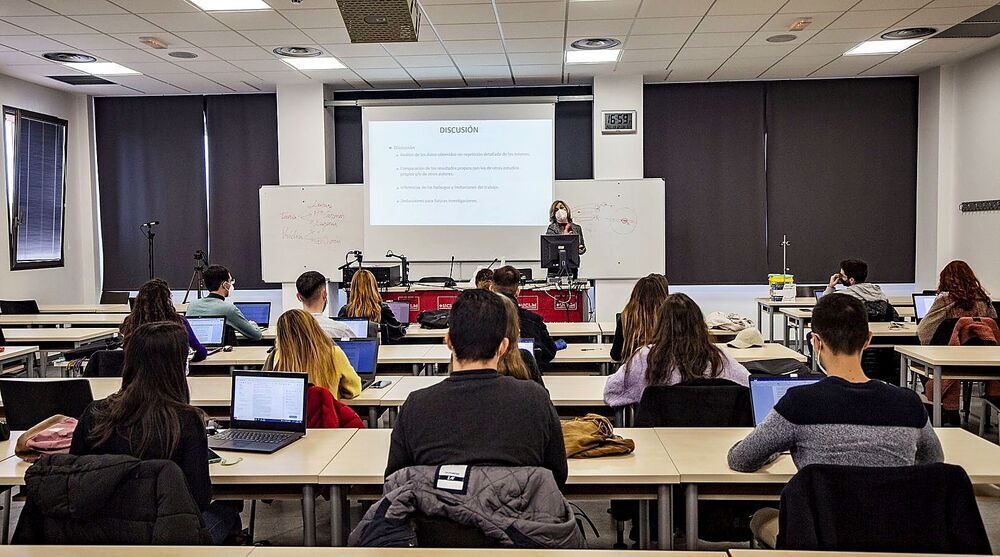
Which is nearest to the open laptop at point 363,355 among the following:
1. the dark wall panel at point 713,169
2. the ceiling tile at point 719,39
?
the ceiling tile at point 719,39

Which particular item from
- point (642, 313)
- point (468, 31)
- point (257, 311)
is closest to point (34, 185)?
point (257, 311)

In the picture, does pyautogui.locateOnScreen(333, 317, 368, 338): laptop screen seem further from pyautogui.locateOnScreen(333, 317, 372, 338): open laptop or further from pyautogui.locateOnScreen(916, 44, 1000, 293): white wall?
pyautogui.locateOnScreen(916, 44, 1000, 293): white wall

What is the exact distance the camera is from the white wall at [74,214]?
1009cm

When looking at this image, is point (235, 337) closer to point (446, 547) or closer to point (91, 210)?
point (446, 547)

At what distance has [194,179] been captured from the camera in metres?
11.1

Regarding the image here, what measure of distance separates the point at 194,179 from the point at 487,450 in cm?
1006

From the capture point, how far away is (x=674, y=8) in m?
7.03

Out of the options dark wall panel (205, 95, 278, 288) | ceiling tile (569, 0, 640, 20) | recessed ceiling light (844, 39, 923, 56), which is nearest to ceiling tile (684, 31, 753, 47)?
ceiling tile (569, 0, 640, 20)

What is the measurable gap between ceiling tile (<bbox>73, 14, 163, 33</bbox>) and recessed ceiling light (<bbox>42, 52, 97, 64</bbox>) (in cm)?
125

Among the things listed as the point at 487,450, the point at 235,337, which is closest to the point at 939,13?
the point at 235,337

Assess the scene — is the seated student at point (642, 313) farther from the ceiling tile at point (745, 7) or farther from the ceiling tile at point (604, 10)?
the ceiling tile at point (745, 7)

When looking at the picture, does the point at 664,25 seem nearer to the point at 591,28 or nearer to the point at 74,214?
the point at 591,28

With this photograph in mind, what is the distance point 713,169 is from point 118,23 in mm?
7101

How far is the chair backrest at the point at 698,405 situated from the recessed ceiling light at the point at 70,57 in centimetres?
758
